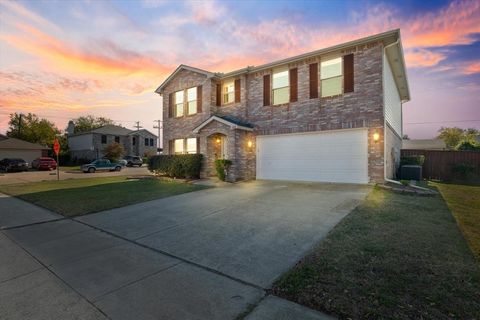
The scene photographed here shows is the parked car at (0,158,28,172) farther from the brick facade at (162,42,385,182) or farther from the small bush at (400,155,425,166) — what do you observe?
the small bush at (400,155,425,166)

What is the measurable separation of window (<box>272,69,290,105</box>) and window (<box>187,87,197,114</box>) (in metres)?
6.16

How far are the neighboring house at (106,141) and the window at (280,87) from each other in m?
37.3

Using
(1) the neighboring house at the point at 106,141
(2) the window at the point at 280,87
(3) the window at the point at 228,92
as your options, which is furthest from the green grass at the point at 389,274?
(1) the neighboring house at the point at 106,141

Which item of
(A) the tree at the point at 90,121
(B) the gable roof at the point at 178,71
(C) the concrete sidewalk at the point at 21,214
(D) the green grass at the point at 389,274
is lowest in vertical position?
(C) the concrete sidewalk at the point at 21,214

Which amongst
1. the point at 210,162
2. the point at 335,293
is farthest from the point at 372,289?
the point at 210,162

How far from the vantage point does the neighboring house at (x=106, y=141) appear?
41.7m

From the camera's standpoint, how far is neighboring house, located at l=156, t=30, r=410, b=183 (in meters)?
10.9

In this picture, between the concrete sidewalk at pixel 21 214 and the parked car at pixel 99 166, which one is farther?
the parked car at pixel 99 166

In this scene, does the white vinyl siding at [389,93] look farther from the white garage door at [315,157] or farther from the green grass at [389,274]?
the green grass at [389,274]

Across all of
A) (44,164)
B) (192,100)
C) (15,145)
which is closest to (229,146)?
(192,100)

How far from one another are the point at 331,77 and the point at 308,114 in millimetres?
2090

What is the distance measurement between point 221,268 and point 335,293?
1.67 meters

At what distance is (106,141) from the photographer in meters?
42.8

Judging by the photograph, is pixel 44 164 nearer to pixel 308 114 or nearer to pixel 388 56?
pixel 308 114
